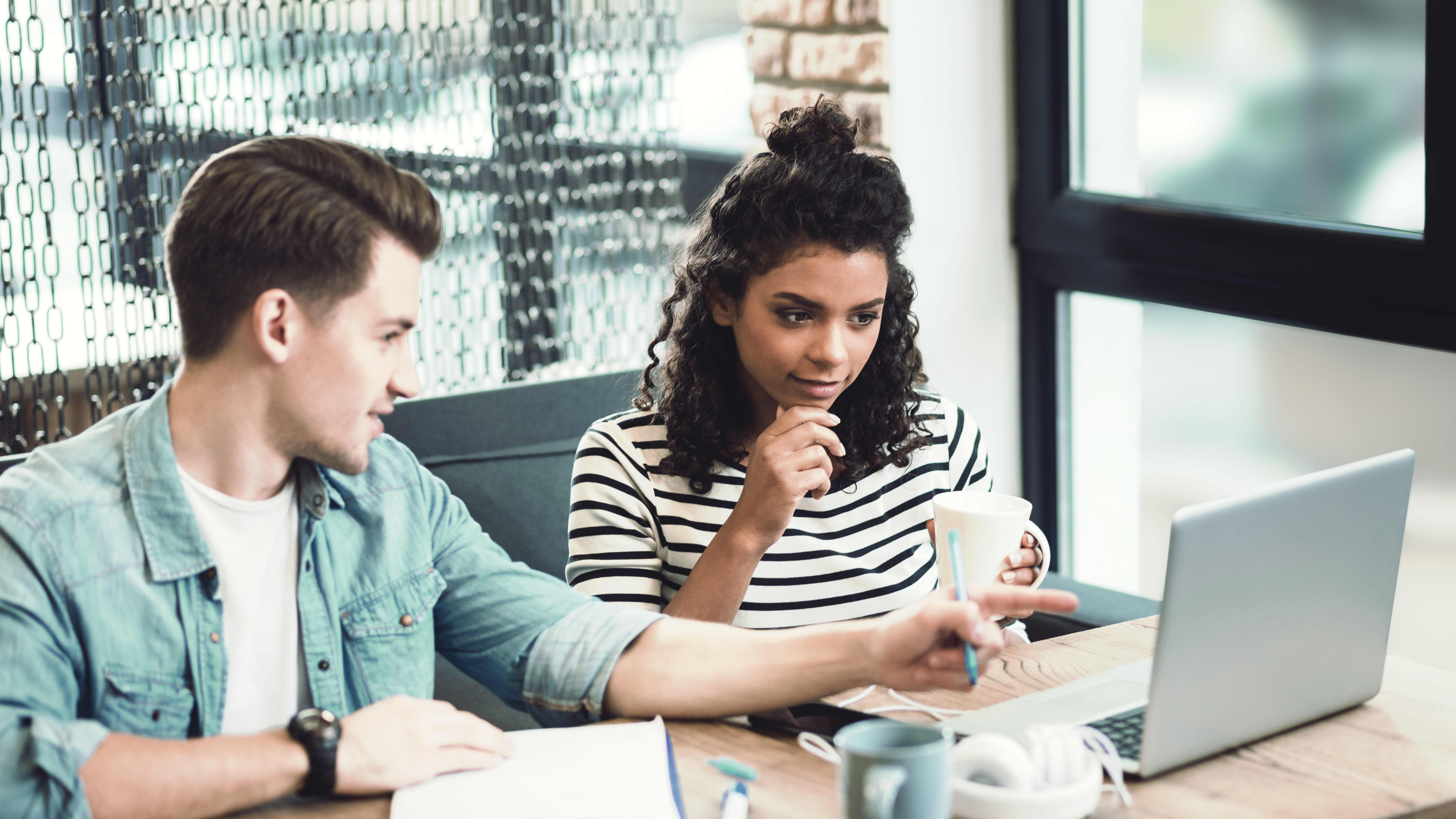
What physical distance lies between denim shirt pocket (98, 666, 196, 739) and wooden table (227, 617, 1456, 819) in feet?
0.49

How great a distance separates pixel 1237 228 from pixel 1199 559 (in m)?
1.37

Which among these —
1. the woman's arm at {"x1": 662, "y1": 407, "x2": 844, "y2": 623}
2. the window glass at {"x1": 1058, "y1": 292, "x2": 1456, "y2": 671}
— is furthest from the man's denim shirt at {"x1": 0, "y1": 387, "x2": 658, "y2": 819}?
the window glass at {"x1": 1058, "y1": 292, "x2": 1456, "y2": 671}

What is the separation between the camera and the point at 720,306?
5.60 ft

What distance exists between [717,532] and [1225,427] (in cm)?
122

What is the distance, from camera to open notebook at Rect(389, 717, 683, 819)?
1.05 meters

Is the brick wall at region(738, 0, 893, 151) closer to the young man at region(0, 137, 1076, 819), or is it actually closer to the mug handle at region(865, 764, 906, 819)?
the young man at region(0, 137, 1076, 819)

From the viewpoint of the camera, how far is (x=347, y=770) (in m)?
1.08

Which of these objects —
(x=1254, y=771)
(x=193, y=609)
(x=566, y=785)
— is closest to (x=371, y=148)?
(x=193, y=609)

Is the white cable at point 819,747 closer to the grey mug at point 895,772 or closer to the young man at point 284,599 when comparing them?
the young man at point 284,599

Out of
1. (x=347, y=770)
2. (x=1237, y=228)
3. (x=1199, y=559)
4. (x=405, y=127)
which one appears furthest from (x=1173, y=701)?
(x=405, y=127)

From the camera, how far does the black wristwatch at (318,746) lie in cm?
107

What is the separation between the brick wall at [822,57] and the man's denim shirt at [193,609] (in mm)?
1372

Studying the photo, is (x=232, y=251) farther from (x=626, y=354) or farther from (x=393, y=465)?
(x=626, y=354)

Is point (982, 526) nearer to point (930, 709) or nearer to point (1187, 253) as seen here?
point (930, 709)
